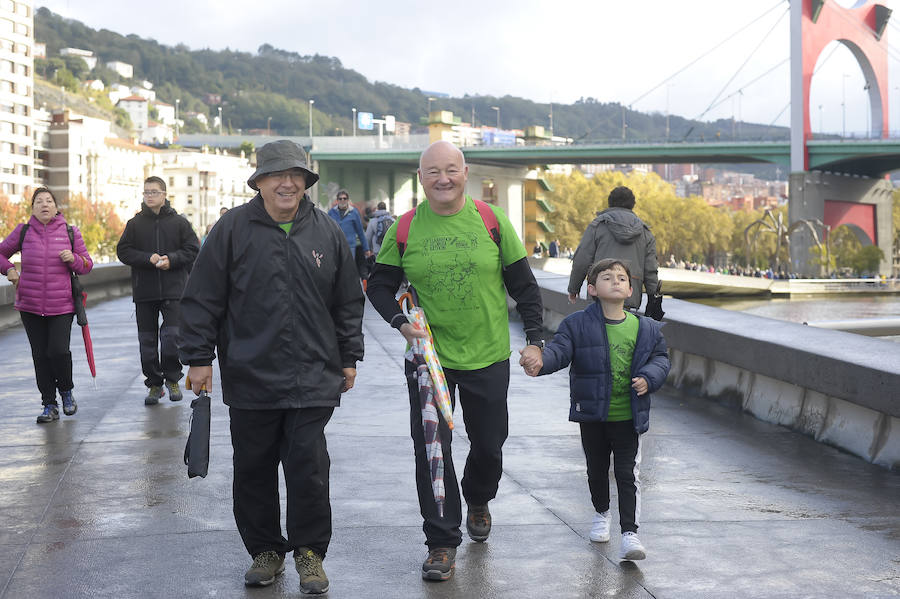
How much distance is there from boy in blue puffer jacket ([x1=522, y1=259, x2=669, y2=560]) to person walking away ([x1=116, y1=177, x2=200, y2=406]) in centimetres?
459

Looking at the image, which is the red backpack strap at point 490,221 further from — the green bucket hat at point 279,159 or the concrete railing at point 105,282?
the concrete railing at point 105,282

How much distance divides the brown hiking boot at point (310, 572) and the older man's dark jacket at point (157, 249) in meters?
4.85

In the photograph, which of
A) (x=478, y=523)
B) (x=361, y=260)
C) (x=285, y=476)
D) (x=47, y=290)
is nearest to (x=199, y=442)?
(x=285, y=476)

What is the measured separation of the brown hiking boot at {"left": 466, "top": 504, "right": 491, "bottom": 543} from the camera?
208 inches

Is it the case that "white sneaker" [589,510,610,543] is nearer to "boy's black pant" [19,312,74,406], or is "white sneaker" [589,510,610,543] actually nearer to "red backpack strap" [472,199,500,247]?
"red backpack strap" [472,199,500,247]

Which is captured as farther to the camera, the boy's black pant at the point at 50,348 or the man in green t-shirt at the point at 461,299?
the boy's black pant at the point at 50,348

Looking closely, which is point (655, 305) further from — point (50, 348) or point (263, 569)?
point (263, 569)

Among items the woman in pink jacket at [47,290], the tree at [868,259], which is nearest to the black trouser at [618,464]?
the woman in pink jacket at [47,290]

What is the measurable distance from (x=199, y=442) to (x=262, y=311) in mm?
558

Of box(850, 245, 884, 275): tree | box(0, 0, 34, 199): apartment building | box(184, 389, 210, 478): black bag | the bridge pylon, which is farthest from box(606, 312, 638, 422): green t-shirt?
box(0, 0, 34, 199): apartment building

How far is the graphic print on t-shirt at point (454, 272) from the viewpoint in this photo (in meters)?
5.05

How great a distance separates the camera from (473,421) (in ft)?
16.9

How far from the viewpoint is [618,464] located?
518cm

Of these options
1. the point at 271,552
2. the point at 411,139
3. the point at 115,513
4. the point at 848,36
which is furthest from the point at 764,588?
the point at 411,139
